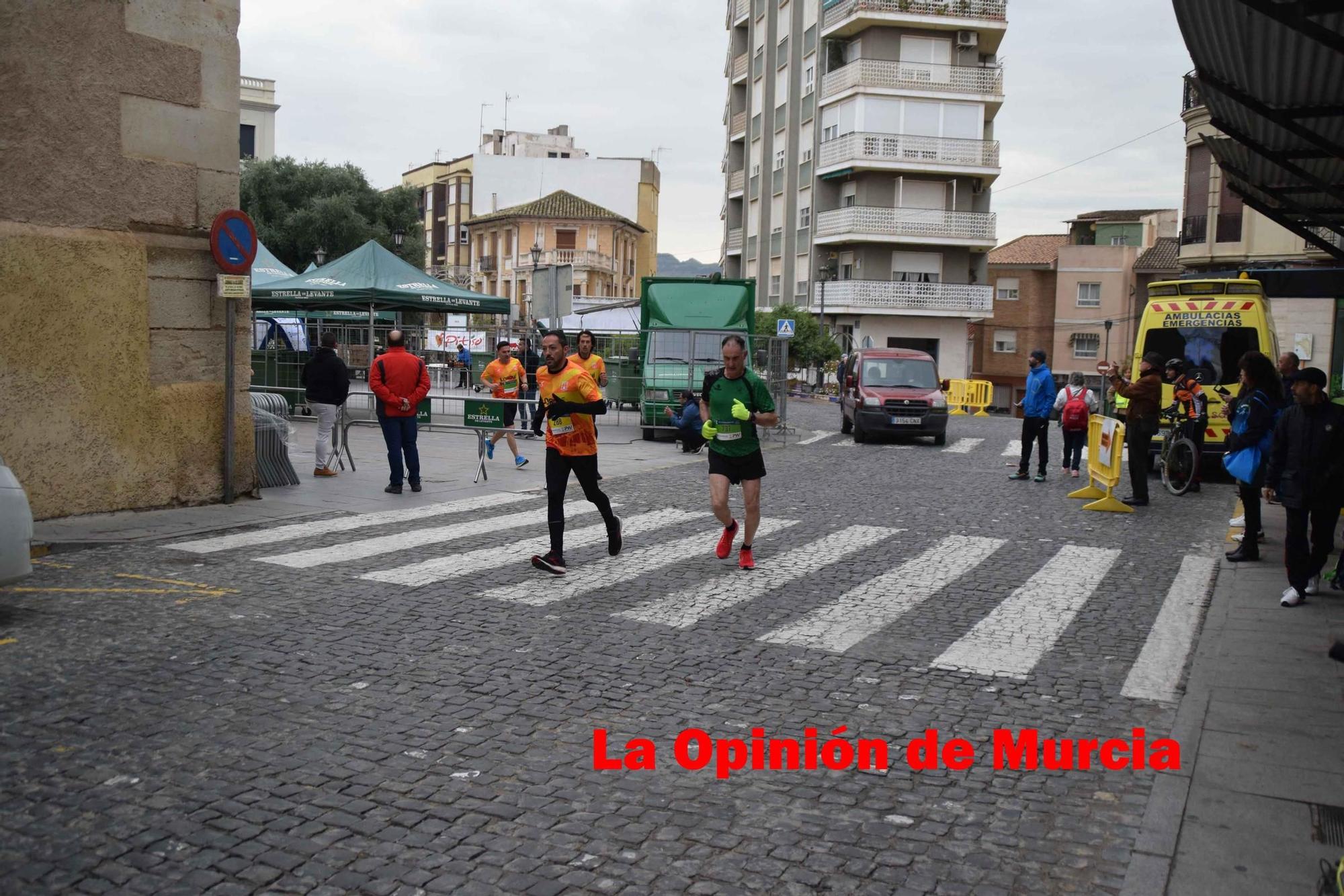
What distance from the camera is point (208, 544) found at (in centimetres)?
997

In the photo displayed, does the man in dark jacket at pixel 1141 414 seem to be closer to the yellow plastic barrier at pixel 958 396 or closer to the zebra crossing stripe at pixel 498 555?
the zebra crossing stripe at pixel 498 555

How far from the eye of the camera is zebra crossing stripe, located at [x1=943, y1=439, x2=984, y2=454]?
70.3 feet

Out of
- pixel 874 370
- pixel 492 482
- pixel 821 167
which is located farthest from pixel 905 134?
pixel 492 482

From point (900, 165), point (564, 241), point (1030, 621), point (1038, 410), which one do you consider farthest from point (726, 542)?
point (564, 241)

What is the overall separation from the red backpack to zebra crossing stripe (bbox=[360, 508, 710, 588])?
22.7ft

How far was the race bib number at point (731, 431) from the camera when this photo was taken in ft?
31.4

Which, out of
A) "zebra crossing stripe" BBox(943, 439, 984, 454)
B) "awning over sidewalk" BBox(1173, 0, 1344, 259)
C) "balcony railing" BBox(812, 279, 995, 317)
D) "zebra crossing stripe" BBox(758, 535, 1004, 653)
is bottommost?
"zebra crossing stripe" BBox(758, 535, 1004, 653)

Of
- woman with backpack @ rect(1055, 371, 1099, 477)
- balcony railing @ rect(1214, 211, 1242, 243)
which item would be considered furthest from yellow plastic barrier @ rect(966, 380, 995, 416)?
woman with backpack @ rect(1055, 371, 1099, 477)

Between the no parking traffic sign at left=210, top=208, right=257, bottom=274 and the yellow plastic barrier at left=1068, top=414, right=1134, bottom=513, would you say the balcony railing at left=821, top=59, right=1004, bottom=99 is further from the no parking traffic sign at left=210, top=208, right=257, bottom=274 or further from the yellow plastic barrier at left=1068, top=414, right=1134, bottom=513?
the no parking traffic sign at left=210, top=208, right=257, bottom=274

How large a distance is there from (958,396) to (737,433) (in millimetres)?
29911

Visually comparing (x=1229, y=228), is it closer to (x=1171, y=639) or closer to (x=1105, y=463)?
(x=1105, y=463)

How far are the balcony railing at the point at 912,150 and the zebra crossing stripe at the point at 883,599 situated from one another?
41.8 m

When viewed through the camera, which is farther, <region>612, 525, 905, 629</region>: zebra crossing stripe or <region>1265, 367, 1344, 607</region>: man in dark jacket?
<region>1265, 367, 1344, 607</region>: man in dark jacket

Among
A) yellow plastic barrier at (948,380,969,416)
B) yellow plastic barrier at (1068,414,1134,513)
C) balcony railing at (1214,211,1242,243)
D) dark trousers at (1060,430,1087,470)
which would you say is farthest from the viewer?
yellow plastic barrier at (948,380,969,416)
